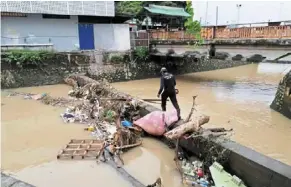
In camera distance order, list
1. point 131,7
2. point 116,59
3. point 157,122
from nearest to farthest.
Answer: point 157,122, point 116,59, point 131,7

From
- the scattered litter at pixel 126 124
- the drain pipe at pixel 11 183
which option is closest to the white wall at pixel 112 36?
the scattered litter at pixel 126 124

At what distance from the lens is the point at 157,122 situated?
7391mm

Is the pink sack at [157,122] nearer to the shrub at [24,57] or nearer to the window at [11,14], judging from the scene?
the shrub at [24,57]

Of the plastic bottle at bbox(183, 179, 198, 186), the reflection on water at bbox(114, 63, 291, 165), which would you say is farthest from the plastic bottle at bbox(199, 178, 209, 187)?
the reflection on water at bbox(114, 63, 291, 165)

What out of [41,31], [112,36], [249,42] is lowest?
[249,42]

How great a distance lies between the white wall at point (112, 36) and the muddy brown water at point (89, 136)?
22.4 feet

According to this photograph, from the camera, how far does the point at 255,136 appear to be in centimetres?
820

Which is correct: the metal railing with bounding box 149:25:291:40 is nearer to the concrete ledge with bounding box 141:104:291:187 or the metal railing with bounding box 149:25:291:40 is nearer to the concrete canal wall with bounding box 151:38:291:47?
the concrete canal wall with bounding box 151:38:291:47

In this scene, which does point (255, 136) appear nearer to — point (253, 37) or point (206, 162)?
point (206, 162)

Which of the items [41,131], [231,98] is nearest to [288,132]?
[231,98]

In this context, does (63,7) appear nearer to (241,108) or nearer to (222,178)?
(241,108)

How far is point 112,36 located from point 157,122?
560 inches

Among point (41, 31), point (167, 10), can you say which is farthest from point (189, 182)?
point (167, 10)

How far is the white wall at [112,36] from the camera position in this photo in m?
20.2
